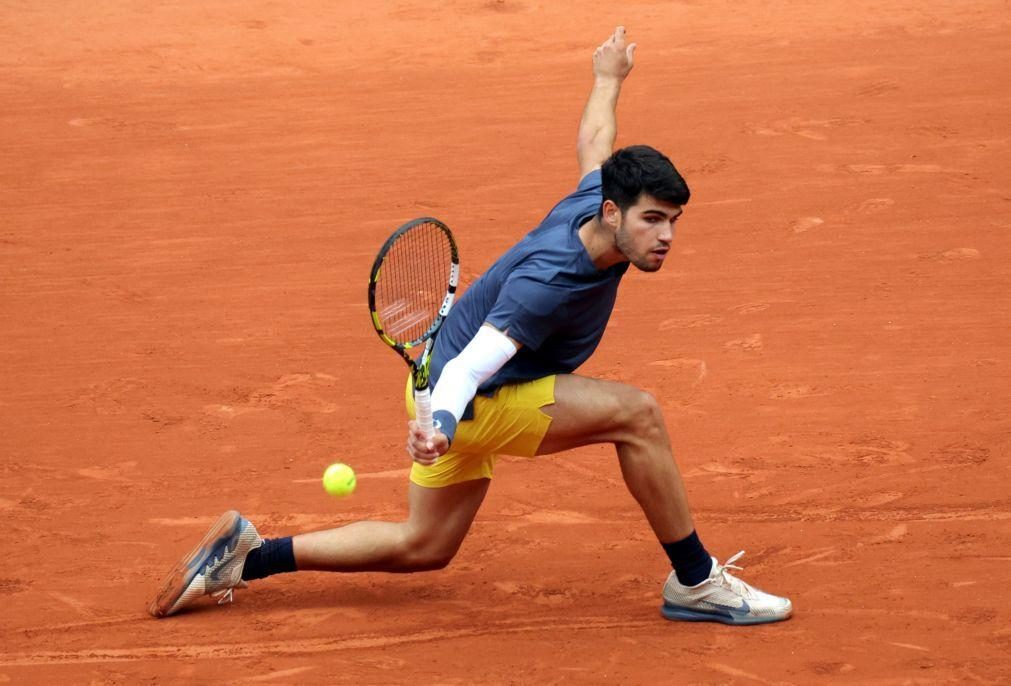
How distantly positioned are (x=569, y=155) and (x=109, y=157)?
355cm

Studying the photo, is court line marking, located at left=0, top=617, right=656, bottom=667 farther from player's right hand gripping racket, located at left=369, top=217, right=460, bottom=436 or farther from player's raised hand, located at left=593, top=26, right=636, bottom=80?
player's raised hand, located at left=593, top=26, right=636, bottom=80

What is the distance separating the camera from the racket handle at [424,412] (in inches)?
169

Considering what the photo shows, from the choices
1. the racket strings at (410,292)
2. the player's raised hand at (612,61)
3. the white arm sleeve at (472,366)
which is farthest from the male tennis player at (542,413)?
the player's raised hand at (612,61)

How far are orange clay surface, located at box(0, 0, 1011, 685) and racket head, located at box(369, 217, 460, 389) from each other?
110cm

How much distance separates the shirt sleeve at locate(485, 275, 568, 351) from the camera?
179 inches

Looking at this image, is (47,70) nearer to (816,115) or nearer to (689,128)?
(689,128)

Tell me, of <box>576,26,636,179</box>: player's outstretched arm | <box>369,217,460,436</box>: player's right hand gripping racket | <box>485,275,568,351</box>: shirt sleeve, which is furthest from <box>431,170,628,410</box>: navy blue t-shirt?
<box>576,26,636,179</box>: player's outstretched arm

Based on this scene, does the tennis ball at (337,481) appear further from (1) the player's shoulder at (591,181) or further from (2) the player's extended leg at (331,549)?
(1) the player's shoulder at (591,181)

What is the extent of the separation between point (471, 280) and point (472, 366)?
404cm

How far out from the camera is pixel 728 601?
5.05 m

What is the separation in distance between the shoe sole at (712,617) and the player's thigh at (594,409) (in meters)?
0.73

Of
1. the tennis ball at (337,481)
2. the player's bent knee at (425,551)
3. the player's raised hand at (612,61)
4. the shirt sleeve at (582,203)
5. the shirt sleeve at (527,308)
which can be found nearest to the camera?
the shirt sleeve at (527,308)

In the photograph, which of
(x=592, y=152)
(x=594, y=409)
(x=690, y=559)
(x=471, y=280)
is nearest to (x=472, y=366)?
(x=594, y=409)

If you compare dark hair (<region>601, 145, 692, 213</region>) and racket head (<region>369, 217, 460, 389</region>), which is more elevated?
dark hair (<region>601, 145, 692, 213</region>)
